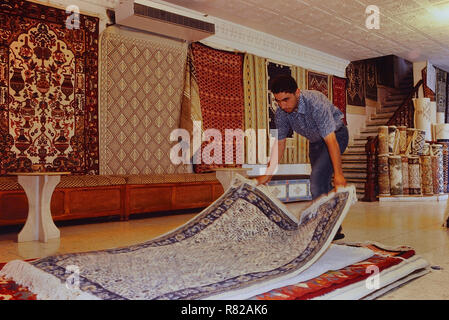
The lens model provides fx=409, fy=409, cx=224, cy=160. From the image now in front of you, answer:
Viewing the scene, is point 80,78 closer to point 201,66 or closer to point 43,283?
point 201,66

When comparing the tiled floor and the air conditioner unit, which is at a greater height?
the air conditioner unit

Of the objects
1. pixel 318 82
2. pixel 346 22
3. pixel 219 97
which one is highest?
pixel 346 22

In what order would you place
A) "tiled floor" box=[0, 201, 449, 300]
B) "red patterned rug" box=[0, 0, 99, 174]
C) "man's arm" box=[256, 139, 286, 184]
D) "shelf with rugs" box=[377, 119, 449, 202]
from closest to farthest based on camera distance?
1. "tiled floor" box=[0, 201, 449, 300]
2. "man's arm" box=[256, 139, 286, 184]
3. "red patterned rug" box=[0, 0, 99, 174]
4. "shelf with rugs" box=[377, 119, 449, 202]

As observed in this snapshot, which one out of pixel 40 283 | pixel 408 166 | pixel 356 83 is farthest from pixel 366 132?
pixel 40 283

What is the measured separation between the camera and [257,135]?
7.25m

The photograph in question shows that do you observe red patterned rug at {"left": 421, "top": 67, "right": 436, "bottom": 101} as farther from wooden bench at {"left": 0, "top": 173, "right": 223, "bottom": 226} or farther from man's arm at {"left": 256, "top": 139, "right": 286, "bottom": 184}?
man's arm at {"left": 256, "top": 139, "right": 286, "bottom": 184}

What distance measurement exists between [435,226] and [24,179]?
407 cm

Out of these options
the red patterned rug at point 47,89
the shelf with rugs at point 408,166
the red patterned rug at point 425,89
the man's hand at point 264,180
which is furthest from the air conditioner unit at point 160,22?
the red patterned rug at point 425,89

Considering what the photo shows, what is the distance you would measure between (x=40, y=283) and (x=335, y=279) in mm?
1373

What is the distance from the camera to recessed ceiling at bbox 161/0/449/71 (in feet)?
20.2

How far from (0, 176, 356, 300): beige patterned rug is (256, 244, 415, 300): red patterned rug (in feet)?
0.19

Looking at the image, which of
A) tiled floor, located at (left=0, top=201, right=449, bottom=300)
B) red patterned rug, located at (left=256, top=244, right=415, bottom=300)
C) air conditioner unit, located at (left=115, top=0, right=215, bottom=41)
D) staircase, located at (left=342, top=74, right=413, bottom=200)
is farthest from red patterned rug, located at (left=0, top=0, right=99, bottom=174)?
staircase, located at (left=342, top=74, right=413, bottom=200)

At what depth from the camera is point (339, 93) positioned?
30.0ft

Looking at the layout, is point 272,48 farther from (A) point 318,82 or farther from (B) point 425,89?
(B) point 425,89
